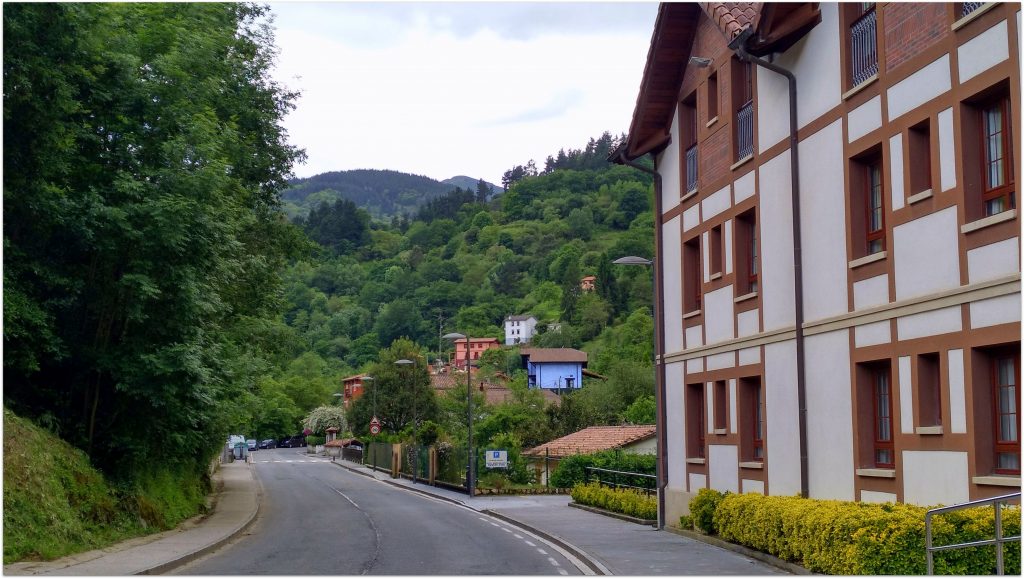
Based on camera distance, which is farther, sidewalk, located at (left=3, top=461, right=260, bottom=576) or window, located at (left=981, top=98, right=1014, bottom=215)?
sidewalk, located at (left=3, top=461, right=260, bottom=576)

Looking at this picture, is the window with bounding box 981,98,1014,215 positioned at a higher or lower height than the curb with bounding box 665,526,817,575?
higher

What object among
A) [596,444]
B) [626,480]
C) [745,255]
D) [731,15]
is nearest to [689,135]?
[731,15]

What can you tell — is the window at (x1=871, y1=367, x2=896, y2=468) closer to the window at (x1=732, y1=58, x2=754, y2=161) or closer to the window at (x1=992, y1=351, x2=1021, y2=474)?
the window at (x1=992, y1=351, x2=1021, y2=474)

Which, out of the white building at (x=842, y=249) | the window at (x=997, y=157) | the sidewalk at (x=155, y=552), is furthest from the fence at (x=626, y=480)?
the window at (x=997, y=157)

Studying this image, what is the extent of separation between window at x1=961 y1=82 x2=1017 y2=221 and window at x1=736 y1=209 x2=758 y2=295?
7048mm

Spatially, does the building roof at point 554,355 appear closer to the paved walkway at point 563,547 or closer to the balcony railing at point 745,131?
the paved walkway at point 563,547

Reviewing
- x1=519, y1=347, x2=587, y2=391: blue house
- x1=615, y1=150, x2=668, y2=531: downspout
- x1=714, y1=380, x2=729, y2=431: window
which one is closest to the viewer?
x1=714, y1=380, x2=729, y2=431: window

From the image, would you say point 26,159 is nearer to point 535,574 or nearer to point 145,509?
point 145,509

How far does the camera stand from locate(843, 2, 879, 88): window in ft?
48.4

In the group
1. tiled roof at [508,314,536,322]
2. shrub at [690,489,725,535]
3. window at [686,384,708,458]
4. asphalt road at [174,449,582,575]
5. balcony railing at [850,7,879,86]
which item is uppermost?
tiled roof at [508,314,536,322]

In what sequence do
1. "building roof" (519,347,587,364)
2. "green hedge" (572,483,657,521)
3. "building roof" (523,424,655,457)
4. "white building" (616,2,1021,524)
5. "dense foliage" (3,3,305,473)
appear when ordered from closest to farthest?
"white building" (616,2,1021,524), "dense foliage" (3,3,305,473), "green hedge" (572,483,657,521), "building roof" (523,424,655,457), "building roof" (519,347,587,364)

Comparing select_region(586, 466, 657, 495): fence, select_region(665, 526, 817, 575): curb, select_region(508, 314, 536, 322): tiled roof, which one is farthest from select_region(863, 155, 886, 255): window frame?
select_region(508, 314, 536, 322): tiled roof

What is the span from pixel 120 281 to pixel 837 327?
517 inches

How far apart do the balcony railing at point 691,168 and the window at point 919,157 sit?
8676mm
